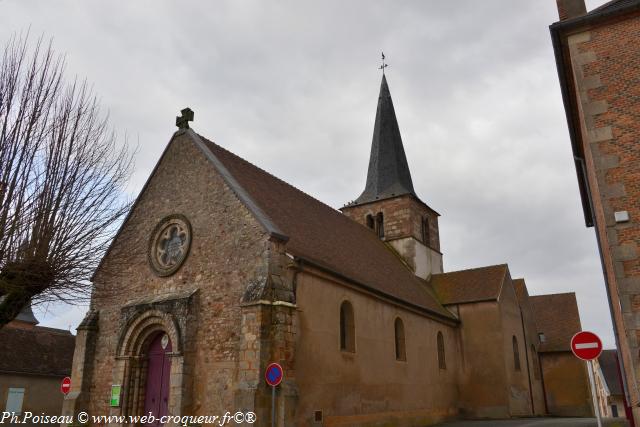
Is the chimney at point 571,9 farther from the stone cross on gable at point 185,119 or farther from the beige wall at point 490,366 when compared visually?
the beige wall at point 490,366

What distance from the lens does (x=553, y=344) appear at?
26.7 metres

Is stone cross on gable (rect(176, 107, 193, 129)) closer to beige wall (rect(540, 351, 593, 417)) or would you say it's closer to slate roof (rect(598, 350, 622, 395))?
beige wall (rect(540, 351, 593, 417))

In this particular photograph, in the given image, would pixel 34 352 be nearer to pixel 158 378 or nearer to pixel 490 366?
pixel 158 378

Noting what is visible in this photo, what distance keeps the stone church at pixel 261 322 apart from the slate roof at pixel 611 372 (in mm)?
21285

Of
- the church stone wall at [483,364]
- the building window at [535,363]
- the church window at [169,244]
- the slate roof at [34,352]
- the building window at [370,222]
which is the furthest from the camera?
the building window at [370,222]

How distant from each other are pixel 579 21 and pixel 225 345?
1040cm

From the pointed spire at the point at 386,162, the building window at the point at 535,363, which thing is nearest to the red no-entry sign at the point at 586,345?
the building window at the point at 535,363

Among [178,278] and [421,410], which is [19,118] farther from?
[421,410]

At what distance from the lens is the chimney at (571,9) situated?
11430 millimetres

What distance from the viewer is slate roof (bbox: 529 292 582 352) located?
1051 inches

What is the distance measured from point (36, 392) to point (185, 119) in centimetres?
1395

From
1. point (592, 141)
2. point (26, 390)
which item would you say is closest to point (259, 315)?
point (592, 141)

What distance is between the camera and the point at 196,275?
46.3ft

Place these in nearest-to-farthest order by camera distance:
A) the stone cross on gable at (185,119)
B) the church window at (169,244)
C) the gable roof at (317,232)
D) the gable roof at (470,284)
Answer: the gable roof at (317,232)
the church window at (169,244)
the stone cross on gable at (185,119)
the gable roof at (470,284)
